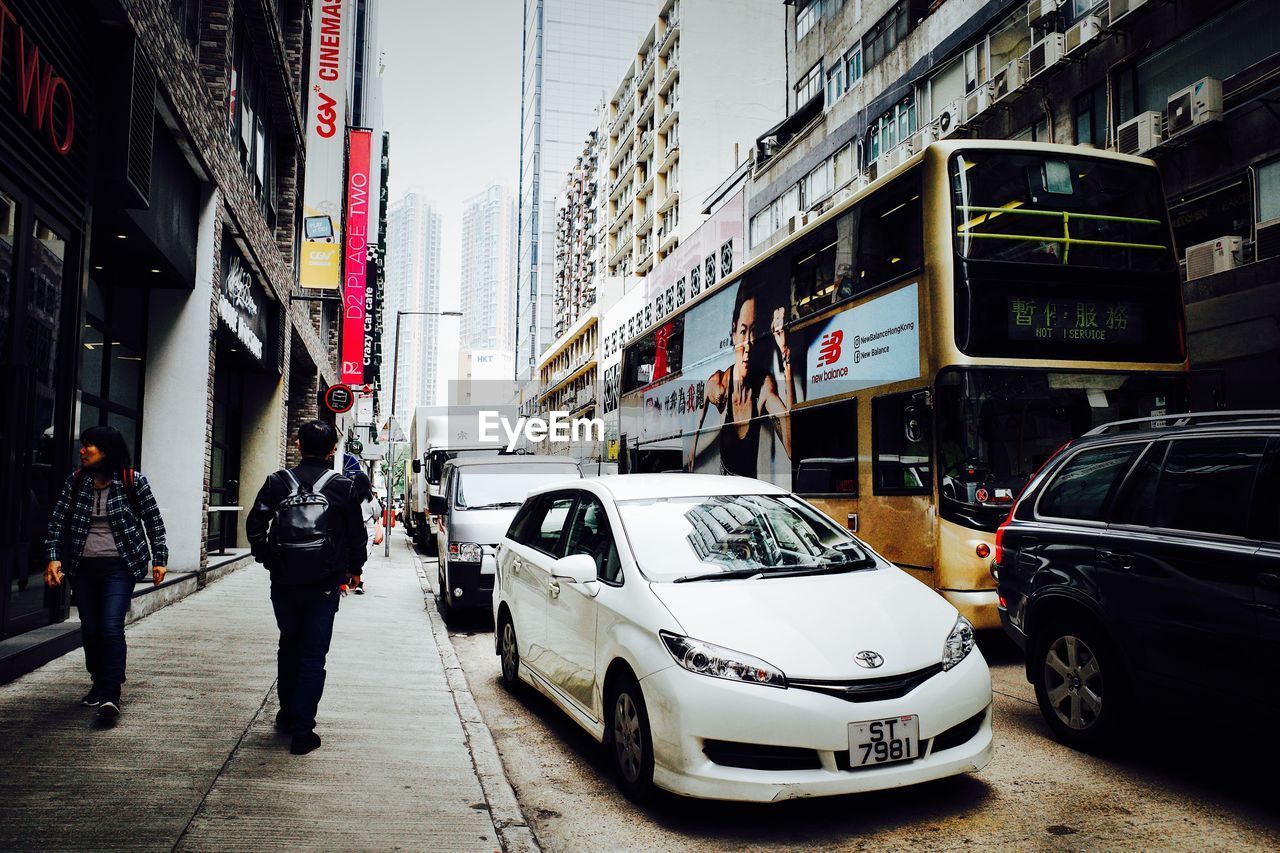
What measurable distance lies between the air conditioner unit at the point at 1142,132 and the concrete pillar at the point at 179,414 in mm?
15978

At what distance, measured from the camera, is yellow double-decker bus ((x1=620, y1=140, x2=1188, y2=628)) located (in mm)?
7582

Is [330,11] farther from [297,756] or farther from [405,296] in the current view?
[405,296]

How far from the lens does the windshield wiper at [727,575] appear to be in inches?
179

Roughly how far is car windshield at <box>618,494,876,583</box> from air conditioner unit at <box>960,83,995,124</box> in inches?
751

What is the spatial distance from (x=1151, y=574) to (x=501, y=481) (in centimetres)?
792

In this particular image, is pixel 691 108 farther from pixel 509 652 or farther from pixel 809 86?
pixel 509 652

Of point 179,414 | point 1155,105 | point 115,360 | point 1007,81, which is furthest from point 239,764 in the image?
point 1007,81

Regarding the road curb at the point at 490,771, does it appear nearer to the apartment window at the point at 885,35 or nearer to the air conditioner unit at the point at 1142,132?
the air conditioner unit at the point at 1142,132

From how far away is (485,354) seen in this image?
439 ft

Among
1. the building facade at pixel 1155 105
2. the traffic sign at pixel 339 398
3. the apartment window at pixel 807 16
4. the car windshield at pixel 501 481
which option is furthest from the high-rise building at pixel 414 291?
the car windshield at pixel 501 481

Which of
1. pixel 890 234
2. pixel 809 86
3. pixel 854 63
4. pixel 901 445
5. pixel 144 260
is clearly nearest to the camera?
pixel 901 445

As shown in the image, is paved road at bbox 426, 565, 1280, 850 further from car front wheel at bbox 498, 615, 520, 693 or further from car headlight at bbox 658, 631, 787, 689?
car front wheel at bbox 498, 615, 520, 693

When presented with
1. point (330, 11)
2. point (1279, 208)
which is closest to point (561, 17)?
point (330, 11)

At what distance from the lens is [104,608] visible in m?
5.14
